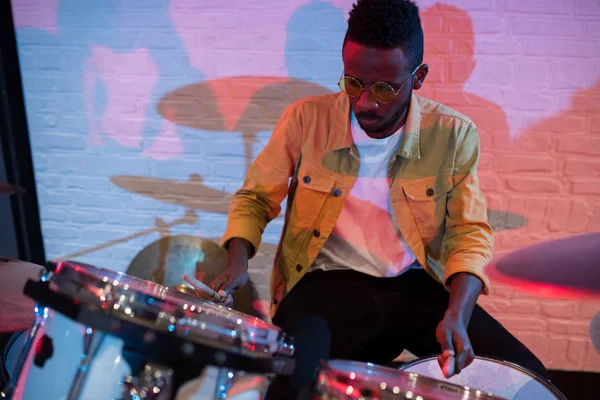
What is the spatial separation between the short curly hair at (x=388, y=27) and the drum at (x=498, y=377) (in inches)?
28.8

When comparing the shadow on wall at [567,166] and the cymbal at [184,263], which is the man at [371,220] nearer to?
the cymbal at [184,263]

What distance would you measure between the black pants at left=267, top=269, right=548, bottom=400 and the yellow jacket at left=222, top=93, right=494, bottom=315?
0.22 feet

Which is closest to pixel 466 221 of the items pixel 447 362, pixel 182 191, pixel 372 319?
pixel 372 319

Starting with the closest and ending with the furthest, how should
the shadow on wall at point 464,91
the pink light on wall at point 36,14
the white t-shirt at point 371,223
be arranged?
the white t-shirt at point 371,223, the shadow on wall at point 464,91, the pink light on wall at point 36,14

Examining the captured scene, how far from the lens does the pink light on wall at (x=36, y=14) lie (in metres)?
2.20

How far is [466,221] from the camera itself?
5.06 feet

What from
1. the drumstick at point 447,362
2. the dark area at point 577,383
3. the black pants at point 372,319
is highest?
the drumstick at point 447,362

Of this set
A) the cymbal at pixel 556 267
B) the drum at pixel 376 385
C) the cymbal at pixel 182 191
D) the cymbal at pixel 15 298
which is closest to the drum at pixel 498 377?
the drum at pixel 376 385

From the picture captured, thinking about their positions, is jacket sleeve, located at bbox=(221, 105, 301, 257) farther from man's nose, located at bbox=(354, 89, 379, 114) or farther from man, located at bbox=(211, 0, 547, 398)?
man's nose, located at bbox=(354, 89, 379, 114)

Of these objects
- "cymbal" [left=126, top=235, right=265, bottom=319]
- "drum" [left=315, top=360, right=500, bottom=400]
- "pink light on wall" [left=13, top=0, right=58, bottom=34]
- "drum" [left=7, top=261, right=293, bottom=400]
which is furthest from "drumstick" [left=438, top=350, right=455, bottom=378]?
"pink light on wall" [left=13, top=0, right=58, bottom=34]

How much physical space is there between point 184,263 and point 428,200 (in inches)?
39.2

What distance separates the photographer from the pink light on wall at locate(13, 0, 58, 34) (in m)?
2.20

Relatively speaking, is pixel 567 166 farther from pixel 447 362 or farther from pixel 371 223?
pixel 447 362

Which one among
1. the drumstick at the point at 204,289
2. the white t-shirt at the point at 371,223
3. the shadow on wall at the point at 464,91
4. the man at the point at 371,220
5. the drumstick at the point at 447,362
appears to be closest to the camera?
the drumstick at the point at 447,362
